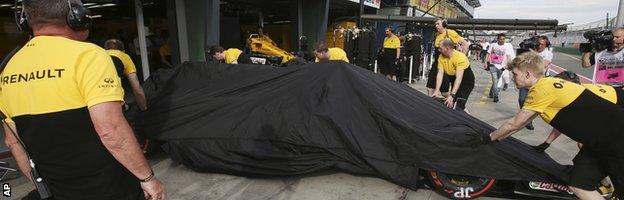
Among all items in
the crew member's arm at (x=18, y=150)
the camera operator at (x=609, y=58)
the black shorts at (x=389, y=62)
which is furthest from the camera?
the black shorts at (x=389, y=62)

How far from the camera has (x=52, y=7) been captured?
1.49 m

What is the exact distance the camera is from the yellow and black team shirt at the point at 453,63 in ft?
17.2

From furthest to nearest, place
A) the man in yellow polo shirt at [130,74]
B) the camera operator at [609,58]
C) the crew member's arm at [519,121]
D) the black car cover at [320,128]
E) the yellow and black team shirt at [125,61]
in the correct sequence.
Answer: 1. the camera operator at [609,58]
2. the yellow and black team shirt at [125,61]
3. the man in yellow polo shirt at [130,74]
4. the black car cover at [320,128]
5. the crew member's arm at [519,121]

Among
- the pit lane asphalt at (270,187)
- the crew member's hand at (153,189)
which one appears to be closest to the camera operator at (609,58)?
the pit lane asphalt at (270,187)

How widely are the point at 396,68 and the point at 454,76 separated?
18.0 ft

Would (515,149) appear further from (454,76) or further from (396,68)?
(396,68)

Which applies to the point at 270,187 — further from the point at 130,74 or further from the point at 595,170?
the point at 595,170

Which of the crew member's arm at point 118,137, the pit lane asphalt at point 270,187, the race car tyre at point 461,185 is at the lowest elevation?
the pit lane asphalt at point 270,187

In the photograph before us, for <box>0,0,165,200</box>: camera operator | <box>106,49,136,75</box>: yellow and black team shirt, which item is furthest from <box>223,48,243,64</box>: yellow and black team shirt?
<box>0,0,165,200</box>: camera operator

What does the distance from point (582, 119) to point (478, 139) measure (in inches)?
30.5

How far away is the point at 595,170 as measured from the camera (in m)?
2.69

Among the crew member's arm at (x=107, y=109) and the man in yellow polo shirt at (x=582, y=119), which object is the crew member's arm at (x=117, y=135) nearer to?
the crew member's arm at (x=107, y=109)

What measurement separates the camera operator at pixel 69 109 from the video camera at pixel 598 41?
487 centimetres

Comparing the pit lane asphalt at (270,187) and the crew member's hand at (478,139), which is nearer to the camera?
the crew member's hand at (478,139)
